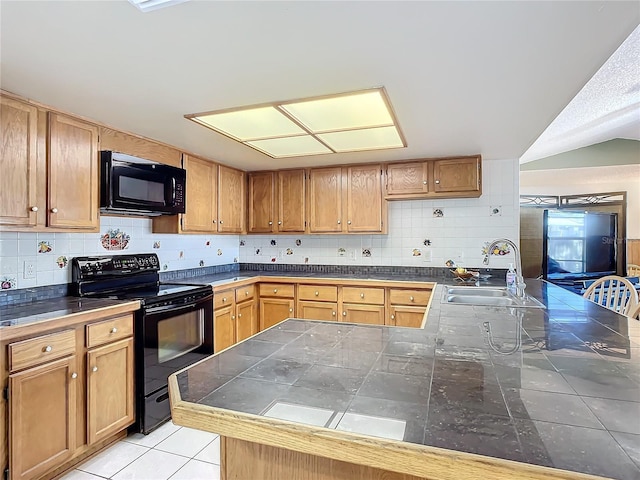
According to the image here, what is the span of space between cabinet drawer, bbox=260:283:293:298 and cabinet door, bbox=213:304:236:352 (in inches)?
17.6

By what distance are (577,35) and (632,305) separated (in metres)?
1.77

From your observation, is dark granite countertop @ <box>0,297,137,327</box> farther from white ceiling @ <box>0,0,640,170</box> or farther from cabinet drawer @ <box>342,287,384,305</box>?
cabinet drawer @ <box>342,287,384,305</box>

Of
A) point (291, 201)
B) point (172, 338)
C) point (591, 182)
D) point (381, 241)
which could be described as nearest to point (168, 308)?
point (172, 338)

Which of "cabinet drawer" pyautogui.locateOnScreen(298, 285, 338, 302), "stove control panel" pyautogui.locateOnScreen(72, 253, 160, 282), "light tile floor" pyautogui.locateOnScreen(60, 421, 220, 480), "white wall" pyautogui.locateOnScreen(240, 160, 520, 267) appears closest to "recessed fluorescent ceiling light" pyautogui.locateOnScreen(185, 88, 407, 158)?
"white wall" pyautogui.locateOnScreen(240, 160, 520, 267)

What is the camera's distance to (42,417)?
5.95 ft

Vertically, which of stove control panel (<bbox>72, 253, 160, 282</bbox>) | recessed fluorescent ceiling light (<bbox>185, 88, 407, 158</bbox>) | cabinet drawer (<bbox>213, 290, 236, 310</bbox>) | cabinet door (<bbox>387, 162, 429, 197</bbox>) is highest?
recessed fluorescent ceiling light (<bbox>185, 88, 407, 158</bbox>)

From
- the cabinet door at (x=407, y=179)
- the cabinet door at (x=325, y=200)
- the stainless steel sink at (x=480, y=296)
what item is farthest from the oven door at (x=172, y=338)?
the cabinet door at (x=407, y=179)

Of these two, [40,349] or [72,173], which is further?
[72,173]

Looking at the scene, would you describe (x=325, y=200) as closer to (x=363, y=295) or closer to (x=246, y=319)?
(x=363, y=295)

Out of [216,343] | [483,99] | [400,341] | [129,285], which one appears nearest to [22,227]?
[129,285]

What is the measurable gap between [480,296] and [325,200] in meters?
1.85

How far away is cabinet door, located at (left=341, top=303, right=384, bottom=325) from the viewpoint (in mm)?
3469

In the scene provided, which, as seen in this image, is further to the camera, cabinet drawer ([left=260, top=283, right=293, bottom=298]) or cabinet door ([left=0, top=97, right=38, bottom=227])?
cabinet drawer ([left=260, top=283, right=293, bottom=298])

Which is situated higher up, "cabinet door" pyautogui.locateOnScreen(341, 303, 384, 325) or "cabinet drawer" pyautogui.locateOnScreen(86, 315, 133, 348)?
"cabinet drawer" pyautogui.locateOnScreen(86, 315, 133, 348)
